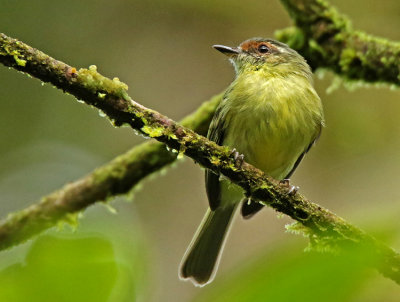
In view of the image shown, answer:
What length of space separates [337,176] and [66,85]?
13.6 ft

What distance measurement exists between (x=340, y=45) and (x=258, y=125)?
1137 mm

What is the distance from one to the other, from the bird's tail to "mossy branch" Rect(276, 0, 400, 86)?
4.44 ft

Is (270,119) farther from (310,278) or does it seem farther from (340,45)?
(310,278)

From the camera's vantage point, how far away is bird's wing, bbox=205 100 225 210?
12.0 ft

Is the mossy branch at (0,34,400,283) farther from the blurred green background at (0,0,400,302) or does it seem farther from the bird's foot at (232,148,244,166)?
the blurred green background at (0,0,400,302)

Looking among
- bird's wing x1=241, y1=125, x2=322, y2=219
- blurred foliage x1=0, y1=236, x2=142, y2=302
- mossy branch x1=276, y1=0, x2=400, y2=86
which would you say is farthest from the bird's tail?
blurred foliage x1=0, y1=236, x2=142, y2=302

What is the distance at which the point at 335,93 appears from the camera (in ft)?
21.7

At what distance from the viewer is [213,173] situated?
11.6ft

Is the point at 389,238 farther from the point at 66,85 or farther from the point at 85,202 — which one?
the point at 85,202

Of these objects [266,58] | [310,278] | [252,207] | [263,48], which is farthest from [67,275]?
[263,48]

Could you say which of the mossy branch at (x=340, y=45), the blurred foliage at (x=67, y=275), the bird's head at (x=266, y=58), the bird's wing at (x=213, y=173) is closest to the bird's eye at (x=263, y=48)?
the bird's head at (x=266, y=58)

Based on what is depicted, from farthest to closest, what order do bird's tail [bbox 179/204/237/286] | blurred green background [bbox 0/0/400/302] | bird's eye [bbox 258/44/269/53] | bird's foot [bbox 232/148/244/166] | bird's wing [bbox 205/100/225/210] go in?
blurred green background [bbox 0/0/400/302] < bird's eye [bbox 258/44/269/53] < bird's tail [bbox 179/204/237/286] < bird's wing [bbox 205/100/225/210] < bird's foot [bbox 232/148/244/166]

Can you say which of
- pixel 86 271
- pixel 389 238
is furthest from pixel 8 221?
pixel 389 238

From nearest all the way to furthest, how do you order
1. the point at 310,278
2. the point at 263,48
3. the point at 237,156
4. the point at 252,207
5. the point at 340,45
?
the point at 310,278
the point at 237,156
the point at 252,207
the point at 340,45
the point at 263,48
